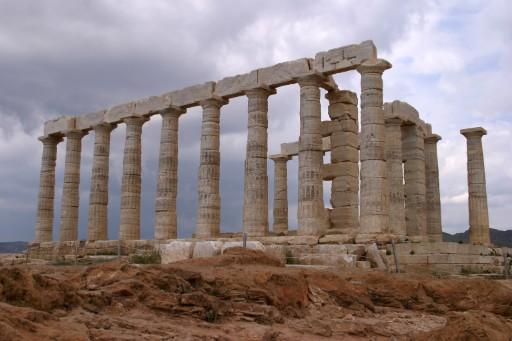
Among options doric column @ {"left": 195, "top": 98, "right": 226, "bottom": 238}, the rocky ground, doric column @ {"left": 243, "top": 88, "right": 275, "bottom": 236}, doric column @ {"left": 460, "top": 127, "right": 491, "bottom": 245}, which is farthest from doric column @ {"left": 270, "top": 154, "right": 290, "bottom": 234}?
the rocky ground

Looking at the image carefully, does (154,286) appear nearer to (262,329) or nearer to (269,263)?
(262,329)

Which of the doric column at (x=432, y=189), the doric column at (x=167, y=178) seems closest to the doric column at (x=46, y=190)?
the doric column at (x=167, y=178)

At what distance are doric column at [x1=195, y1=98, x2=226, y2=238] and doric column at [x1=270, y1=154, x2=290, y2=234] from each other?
693 cm

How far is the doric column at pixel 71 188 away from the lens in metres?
33.2

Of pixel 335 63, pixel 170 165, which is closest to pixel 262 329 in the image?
pixel 335 63

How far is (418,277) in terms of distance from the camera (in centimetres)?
1409

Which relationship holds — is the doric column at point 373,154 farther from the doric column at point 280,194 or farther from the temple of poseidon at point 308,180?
the doric column at point 280,194

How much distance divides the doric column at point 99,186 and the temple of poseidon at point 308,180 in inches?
2.3

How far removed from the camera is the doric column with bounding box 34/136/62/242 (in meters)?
34.3

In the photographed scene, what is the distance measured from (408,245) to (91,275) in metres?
14.0

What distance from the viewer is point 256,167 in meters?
25.8

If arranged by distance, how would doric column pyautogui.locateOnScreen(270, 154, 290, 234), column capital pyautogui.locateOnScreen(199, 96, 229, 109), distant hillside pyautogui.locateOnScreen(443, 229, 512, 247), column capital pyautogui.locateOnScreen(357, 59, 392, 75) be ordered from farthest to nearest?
distant hillside pyautogui.locateOnScreen(443, 229, 512, 247), doric column pyautogui.locateOnScreen(270, 154, 290, 234), column capital pyautogui.locateOnScreen(199, 96, 229, 109), column capital pyautogui.locateOnScreen(357, 59, 392, 75)

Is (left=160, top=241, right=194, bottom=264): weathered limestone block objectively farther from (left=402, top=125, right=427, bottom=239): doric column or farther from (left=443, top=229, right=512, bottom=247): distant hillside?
(left=443, top=229, right=512, bottom=247): distant hillside

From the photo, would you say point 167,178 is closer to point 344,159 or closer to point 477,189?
point 344,159
